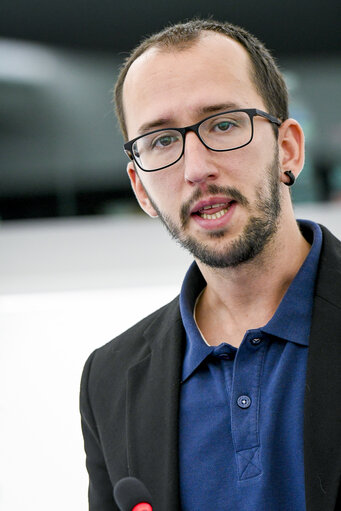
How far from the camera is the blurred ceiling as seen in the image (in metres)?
2.28

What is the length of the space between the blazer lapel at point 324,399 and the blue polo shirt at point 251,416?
0.05 m

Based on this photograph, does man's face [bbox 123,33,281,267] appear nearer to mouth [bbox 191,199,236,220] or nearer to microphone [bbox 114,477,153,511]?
mouth [bbox 191,199,236,220]

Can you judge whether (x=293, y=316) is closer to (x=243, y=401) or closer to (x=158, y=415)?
(x=243, y=401)

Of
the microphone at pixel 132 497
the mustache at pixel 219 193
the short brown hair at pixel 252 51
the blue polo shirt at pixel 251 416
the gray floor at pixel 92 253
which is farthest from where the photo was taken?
the gray floor at pixel 92 253

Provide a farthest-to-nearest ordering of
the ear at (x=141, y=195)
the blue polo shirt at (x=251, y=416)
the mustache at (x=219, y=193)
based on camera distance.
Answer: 1. the ear at (x=141, y=195)
2. the mustache at (x=219, y=193)
3. the blue polo shirt at (x=251, y=416)

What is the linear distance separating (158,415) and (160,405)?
2 centimetres

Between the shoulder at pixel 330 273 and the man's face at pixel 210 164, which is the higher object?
the man's face at pixel 210 164

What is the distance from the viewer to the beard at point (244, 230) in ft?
3.89

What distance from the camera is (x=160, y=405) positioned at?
1.25 meters

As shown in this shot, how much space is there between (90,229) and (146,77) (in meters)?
1.08

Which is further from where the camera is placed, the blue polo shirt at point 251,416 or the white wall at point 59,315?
the white wall at point 59,315

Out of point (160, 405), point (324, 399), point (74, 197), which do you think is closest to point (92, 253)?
point (74, 197)

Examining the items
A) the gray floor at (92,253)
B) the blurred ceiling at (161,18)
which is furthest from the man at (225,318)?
the blurred ceiling at (161,18)

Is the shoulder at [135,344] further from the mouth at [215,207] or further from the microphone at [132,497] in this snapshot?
the microphone at [132,497]
